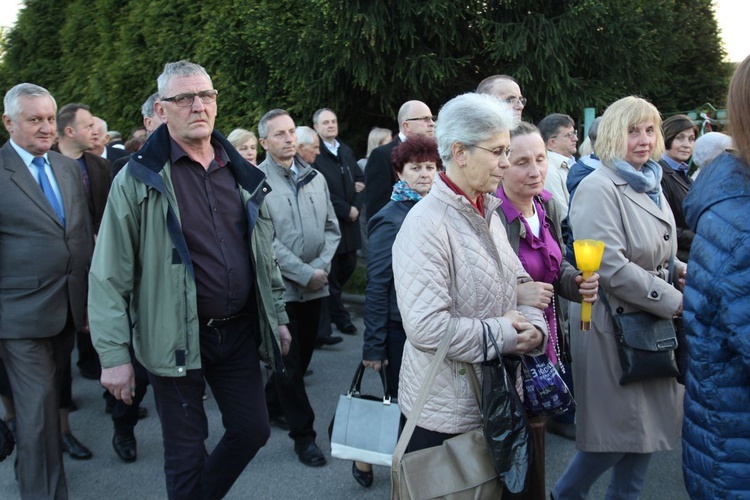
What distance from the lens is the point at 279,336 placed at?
3785 mm

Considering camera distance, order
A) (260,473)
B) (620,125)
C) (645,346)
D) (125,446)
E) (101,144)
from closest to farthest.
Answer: (645,346) < (620,125) < (260,473) < (125,446) < (101,144)

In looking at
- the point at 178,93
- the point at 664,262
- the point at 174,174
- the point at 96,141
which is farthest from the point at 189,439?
the point at 96,141

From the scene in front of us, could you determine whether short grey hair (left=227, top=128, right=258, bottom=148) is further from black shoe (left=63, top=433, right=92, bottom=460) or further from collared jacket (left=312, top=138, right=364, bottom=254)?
black shoe (left=63, top=433, right=92, bottom=460)

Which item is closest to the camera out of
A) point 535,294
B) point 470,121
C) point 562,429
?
point 470,121

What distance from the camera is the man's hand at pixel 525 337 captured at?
2.74 meters

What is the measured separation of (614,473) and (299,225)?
257cm

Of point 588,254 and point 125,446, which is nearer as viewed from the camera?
point 588,254

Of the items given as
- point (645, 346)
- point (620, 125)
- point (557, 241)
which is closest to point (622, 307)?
point (645, 346)

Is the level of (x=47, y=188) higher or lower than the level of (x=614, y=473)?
higher

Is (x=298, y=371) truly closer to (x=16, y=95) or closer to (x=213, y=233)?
(x=213, y=233)

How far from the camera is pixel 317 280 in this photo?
16.0 ft

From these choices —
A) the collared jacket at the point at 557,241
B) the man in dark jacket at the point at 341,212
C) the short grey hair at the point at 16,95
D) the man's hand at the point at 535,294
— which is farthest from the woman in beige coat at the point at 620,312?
the man in dark jacket at the point at 341,212

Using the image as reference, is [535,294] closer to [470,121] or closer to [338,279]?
[470,121]

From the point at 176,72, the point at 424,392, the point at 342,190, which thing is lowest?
the point at 342,190
